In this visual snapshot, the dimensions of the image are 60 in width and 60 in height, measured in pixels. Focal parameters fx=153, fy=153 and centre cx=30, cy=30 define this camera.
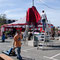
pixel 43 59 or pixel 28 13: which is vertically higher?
pixel 28 13

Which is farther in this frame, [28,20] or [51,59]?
[28,20]

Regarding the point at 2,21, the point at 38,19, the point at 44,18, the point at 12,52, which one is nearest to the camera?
the point at 12,52

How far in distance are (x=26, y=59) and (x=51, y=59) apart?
1417 millimetres

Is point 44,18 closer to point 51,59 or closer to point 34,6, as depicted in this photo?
point 34,6

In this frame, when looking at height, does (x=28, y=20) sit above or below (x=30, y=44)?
above

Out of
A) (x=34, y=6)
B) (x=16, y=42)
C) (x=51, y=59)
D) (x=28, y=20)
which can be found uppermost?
(x=34, y=6)

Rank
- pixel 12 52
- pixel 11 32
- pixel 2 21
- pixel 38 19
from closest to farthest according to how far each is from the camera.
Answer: pixel 12 52 < pixel 38 19 < pixel 11 32 < pixel 2 21

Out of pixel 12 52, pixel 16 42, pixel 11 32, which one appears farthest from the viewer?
pixel 11 32

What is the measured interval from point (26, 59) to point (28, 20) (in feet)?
23.8

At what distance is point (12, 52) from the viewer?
32.2ft

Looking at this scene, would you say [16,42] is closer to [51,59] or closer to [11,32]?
[51,59]

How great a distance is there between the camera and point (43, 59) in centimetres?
866

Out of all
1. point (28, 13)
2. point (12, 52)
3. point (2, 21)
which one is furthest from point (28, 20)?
point (2, 21)

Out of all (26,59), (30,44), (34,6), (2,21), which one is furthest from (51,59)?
(2,21)
